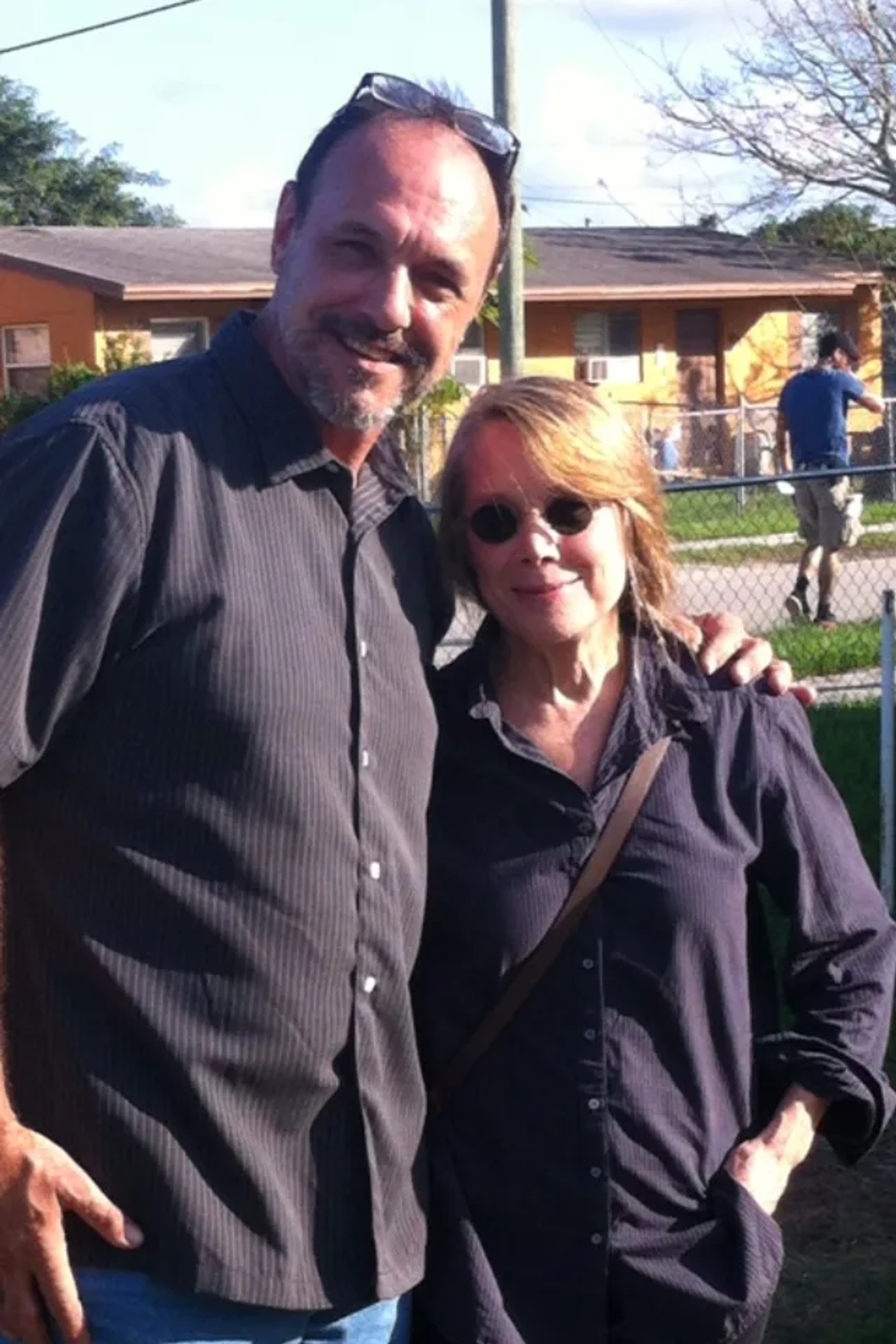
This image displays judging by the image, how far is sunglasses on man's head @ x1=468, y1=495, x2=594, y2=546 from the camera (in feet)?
9.33

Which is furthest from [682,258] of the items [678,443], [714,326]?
[678,443]

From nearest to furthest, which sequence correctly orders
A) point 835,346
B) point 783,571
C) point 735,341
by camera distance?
point 835,346
point 783,571
point 735,341

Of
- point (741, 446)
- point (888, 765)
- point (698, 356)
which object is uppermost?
point (698, 356)

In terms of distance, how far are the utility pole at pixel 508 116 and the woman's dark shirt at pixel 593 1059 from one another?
11.8m

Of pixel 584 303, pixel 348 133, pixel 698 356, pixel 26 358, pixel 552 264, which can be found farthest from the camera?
pixel 698 356

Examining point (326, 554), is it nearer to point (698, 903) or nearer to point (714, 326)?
point (698, 903)

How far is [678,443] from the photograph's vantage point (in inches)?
1041

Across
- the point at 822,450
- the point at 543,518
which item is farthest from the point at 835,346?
the point at 543,518

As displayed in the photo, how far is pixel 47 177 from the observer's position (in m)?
48.4

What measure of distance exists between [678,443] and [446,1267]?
24.2 meters

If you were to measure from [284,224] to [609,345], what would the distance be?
28.8 meters

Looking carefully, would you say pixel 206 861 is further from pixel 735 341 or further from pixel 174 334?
pixel 735 341

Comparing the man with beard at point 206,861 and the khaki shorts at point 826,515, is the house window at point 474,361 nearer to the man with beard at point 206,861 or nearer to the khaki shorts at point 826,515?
the khaki shorts at point 826,515

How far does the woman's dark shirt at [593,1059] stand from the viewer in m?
2.73
